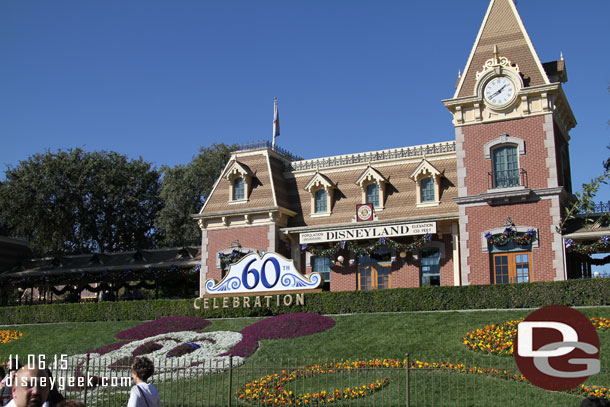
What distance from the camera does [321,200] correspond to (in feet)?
115

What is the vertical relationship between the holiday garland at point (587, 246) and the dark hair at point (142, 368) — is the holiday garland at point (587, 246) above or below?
above

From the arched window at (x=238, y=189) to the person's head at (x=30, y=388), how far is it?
28.8 meters

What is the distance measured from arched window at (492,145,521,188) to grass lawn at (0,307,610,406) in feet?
22.5

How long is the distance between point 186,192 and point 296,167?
17749mm

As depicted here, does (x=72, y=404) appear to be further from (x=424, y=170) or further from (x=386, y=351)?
(x=424, y=170)

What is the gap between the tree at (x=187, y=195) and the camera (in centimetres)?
5162

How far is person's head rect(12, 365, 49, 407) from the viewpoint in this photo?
6.51m

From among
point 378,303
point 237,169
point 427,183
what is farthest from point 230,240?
point 378,303

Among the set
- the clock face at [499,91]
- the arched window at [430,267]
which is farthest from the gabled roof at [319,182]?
the clock face at [499,91]

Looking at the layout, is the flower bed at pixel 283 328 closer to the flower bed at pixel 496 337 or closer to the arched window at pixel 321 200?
the flower bed at pixel 496 337

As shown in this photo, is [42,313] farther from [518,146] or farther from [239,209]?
[518,146]

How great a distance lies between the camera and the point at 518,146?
28.3 m

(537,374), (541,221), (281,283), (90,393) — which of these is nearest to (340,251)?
(281,283)

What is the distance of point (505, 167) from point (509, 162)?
0.91 ft
